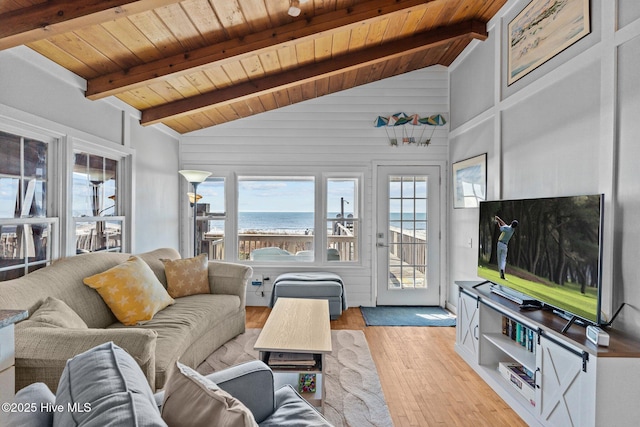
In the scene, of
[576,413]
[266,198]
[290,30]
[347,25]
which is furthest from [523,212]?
[266,198]

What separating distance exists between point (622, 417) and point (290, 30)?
315 cm

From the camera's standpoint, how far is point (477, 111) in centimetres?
372

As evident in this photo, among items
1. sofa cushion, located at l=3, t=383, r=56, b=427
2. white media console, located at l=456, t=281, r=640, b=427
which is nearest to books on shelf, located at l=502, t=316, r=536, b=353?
white media console, located at l=456, t=281, r=640, b=427

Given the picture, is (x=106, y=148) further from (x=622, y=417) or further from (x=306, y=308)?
(x=622, y=417)

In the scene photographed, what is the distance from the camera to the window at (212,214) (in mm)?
4781

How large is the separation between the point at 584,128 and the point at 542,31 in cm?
93

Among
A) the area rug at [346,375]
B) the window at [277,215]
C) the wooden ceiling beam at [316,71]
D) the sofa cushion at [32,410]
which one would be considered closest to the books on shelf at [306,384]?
the area rug at [346,375]

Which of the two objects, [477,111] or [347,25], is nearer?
[347,25]

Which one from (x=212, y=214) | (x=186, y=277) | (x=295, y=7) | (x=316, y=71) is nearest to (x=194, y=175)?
(x=212, y=214)

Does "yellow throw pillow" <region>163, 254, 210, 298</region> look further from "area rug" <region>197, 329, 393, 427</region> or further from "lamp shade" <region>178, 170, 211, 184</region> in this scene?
"lamp shade" <region>178, 170, 211, 184</region>

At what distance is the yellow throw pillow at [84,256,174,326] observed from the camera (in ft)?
7.95

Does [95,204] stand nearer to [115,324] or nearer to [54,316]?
[115,324]

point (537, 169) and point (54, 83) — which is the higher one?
point (54, 83)

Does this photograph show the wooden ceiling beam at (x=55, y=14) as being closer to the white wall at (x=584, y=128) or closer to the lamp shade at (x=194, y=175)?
the lamp shade at (x=194, y=175)
